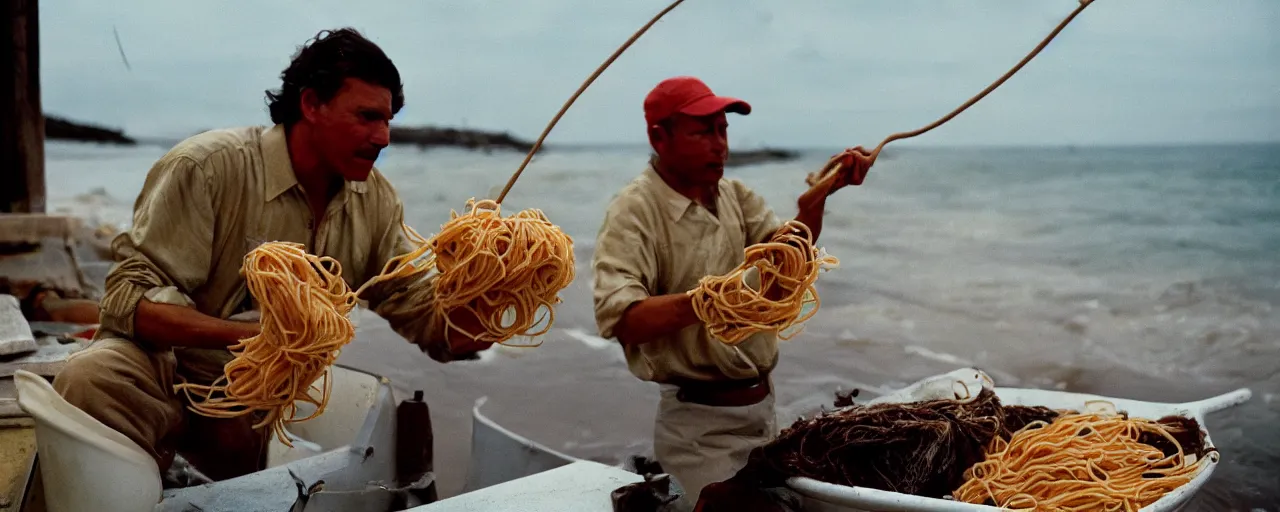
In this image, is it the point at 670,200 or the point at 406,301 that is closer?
the point at 406,301

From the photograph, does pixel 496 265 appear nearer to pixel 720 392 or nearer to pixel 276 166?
pixel 276 166

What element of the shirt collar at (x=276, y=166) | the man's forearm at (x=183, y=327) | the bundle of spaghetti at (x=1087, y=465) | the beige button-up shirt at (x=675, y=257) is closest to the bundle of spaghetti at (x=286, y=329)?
the man's forearm at (x=183, y=327)

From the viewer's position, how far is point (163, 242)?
9.98 ft

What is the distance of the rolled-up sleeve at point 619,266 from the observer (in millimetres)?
3334

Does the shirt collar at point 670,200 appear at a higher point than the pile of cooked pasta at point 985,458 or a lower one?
higher

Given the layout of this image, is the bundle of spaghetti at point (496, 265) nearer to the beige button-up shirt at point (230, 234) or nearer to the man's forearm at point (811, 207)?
the beige button-up shirt at point (230, 234)

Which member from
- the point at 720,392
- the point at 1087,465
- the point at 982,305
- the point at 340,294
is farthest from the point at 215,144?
the point at 982,305

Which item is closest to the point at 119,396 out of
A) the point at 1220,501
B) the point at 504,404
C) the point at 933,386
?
the point at 933,386

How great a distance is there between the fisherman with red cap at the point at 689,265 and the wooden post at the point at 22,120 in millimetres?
5199

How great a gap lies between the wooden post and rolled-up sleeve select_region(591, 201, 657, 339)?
17.2 ft

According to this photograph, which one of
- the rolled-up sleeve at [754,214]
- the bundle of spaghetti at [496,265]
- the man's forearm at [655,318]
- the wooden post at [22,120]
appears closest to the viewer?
the bundle of spaghetti at [496,265]

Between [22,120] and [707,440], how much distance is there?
18.5ft

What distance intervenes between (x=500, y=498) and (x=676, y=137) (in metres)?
1.34

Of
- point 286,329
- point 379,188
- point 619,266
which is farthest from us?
point 379,188
